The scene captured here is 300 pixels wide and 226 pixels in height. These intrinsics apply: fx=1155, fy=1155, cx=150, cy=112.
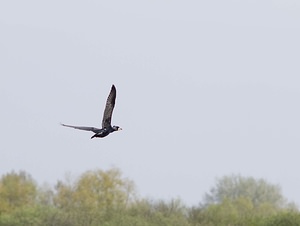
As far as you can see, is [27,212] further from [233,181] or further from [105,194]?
[233,181]

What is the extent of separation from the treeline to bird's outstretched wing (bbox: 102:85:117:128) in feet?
54.2

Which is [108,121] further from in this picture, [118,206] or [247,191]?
[247,191]

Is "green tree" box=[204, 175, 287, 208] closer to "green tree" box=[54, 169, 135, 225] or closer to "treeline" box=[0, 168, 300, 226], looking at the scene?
"treeline" box=[0, 168, 300, 226]

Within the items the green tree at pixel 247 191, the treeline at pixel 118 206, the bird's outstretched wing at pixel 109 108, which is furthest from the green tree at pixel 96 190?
the bird's outstretched wing at pixel 109 108

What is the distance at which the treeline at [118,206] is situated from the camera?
119ft

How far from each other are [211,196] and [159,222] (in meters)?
34.5

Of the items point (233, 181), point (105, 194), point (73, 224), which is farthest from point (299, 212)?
point (233, 181)

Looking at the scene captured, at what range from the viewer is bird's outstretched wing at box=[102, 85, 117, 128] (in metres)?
18.5

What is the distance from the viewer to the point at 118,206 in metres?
40.2

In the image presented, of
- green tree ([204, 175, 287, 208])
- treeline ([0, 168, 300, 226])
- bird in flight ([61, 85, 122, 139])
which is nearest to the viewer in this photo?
bird in flight ([61, 85, 122, 139])

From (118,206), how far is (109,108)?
21791mm

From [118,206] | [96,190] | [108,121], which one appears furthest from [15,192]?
[108,121]

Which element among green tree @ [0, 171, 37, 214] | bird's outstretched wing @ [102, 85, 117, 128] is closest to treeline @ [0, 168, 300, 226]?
green tree @ [0, 171, 37, 214]

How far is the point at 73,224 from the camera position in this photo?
36.8 metres
